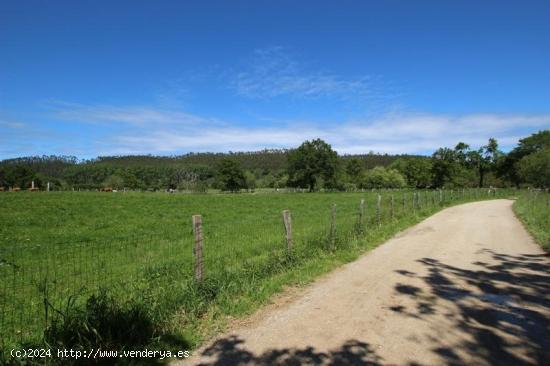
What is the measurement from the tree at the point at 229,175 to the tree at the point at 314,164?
19.7 meters

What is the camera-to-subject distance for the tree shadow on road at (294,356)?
4.81 m

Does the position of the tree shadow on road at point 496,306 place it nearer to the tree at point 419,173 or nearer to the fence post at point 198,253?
the fence post at point 198,253

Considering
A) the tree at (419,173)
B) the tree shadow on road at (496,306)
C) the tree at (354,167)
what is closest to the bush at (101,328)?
the tree shadow on road at (496,306)

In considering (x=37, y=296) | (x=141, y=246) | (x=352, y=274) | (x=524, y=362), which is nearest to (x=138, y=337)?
(x=37, y=296)

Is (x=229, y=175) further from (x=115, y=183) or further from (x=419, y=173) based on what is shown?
(x=115, y=183)

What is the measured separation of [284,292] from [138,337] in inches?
130

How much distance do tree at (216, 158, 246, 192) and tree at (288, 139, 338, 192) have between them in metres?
19.7

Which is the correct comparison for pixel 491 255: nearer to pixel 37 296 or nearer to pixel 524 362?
pixel 524 362

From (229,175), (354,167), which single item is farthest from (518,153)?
(229,175)

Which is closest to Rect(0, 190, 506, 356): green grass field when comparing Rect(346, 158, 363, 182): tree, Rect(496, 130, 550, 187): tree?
Rect(496, 130, 550, 187): tree

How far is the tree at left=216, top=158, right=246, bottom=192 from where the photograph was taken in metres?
114

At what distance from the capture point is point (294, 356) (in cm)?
497

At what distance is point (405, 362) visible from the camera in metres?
4.77

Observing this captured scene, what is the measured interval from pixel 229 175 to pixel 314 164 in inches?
1071
